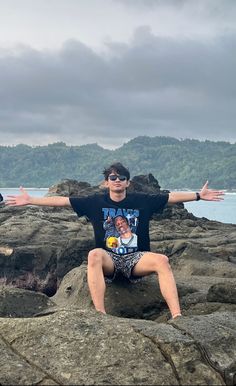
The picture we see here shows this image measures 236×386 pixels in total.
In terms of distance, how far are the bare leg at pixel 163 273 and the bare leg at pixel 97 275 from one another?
562mm

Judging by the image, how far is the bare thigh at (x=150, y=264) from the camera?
8.45m

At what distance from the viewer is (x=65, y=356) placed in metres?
5.87

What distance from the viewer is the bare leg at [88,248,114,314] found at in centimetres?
809

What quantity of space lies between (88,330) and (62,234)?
683 inches

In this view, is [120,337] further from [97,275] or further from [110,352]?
[97,275]

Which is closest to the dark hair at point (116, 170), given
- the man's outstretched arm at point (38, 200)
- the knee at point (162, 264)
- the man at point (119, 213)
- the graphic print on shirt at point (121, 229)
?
the man at point (119, 213)

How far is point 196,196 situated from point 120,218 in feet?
4.59

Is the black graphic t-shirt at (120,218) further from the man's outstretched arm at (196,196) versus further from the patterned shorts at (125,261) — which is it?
the man's outstretched arm at (196,196)

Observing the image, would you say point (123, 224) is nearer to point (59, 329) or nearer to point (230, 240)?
point (59, 329)

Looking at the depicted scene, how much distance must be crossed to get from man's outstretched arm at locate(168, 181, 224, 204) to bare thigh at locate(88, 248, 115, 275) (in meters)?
1.52

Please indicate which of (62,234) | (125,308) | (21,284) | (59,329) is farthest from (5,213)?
(59,329)

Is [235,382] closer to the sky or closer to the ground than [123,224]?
closer to the ground

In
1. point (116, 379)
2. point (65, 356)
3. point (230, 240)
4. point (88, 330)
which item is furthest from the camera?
point (230, 240)

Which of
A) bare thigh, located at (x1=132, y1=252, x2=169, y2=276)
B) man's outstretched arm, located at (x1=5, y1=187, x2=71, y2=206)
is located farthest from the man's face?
bare thigh, located at (x1=132, y1=252, x2=169, y2=276)
